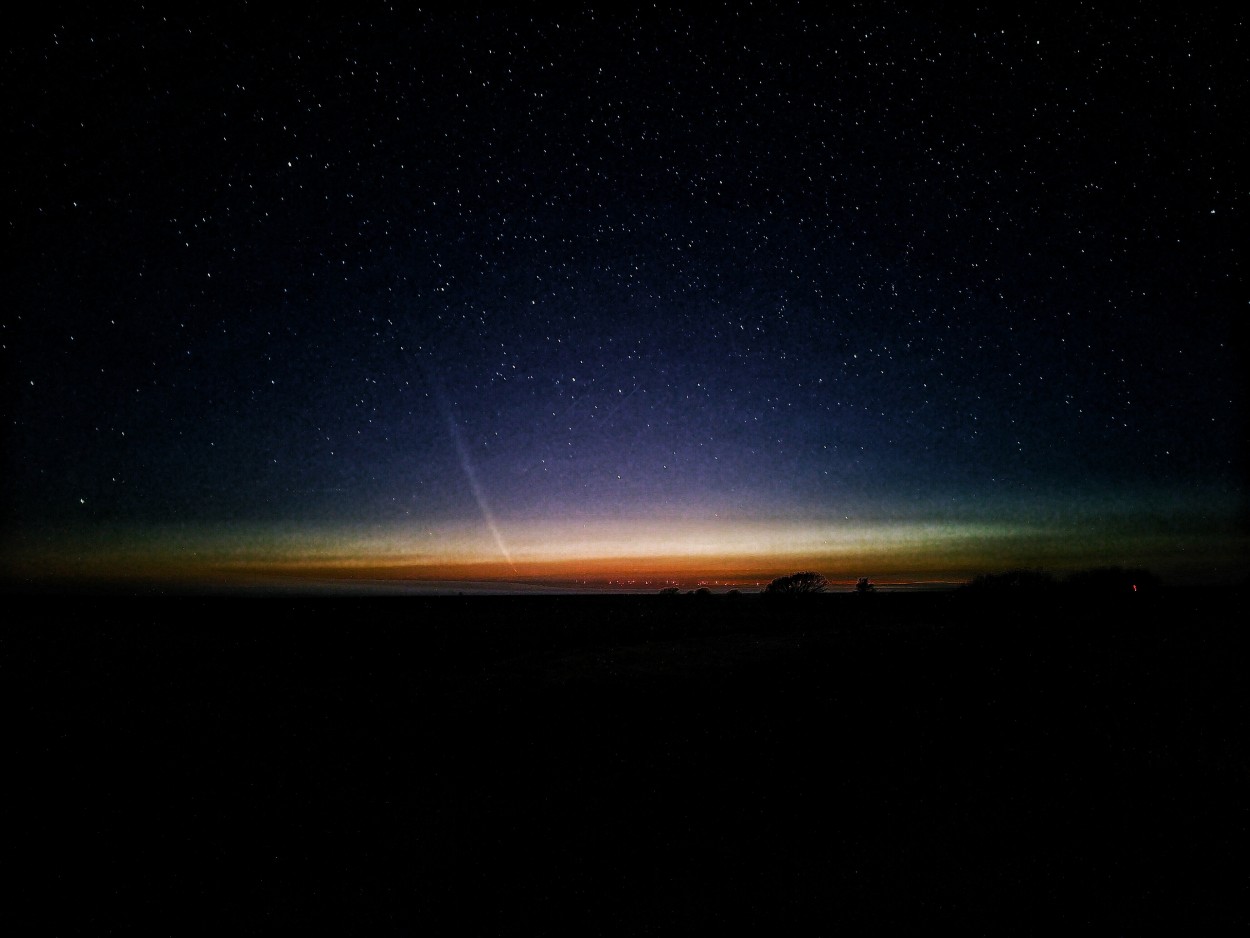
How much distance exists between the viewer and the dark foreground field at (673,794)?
520 centimetres

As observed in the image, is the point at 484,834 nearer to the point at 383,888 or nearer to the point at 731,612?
the point at 383,888

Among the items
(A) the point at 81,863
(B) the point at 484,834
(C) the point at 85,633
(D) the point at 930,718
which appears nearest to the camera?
(A) the point at 81,863

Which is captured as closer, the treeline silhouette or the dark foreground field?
the dark foreground field

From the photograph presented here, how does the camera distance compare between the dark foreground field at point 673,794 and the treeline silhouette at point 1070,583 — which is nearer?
the dark foreground field at point 673,794

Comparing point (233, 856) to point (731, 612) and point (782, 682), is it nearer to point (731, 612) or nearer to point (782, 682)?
point (782, 682)

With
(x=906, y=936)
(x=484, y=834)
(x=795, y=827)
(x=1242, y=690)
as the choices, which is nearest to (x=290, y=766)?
(x=484, y=834)

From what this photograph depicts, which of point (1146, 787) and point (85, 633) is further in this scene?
point (85, 633)

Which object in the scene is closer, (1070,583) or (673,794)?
(673,794)

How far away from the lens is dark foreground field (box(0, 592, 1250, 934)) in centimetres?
520

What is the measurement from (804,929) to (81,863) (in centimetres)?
659

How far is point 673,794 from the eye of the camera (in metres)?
7.57

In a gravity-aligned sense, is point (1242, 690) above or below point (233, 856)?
above

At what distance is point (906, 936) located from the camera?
15.0ft

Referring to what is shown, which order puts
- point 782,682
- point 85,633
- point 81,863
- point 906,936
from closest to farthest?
1. point 906,936
2. point 81,863
3. point 782,682
4. point 85,633
